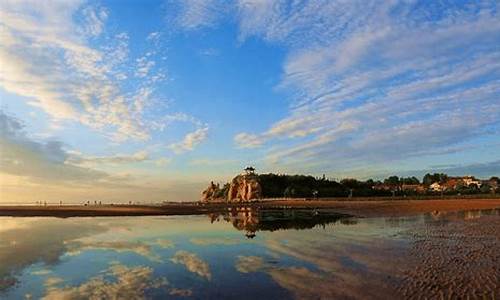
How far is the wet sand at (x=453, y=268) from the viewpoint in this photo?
13.2 m

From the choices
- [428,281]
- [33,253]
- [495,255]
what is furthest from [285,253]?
[33,253]

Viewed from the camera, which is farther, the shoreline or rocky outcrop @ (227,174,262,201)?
rocky outcrop @ (227,174,262,201)

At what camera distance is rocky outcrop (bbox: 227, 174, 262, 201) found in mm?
145500

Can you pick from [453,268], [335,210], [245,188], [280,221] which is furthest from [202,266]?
[245,188]

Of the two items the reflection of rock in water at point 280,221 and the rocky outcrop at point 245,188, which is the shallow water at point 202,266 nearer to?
the reflection of rock in water at point 280,221

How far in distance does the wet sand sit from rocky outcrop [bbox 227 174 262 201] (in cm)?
11787

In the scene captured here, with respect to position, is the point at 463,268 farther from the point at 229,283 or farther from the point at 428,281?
the point at 229,283

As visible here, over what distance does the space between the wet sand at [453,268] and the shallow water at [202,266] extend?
0.80 metres

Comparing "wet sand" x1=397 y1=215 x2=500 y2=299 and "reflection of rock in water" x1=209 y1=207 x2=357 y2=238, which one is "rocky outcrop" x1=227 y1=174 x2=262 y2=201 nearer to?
"reflection of rock in water" x1=209 y1=207 x2=357 y2=238

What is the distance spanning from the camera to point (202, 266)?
18.5m

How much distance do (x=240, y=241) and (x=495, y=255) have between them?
1466 cm

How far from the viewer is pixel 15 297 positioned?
13172 mm

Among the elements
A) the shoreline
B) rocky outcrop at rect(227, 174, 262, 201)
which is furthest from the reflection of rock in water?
rocky outcrop at rect(227, 174, 262, 201)

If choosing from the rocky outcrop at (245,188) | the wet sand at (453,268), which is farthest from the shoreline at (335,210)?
the rocky outcrop at (245,188)
